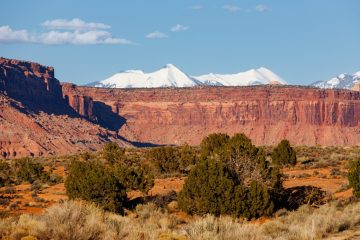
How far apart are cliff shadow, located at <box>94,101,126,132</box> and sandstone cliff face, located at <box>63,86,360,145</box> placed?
1.48m

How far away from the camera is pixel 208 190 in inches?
1066

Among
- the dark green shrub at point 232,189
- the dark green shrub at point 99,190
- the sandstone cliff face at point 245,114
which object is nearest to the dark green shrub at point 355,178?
the dark green shrub at point 232,189

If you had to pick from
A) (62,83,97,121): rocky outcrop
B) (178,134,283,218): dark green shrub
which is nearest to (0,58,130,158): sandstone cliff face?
(62,83,97,121): rocky outcrop

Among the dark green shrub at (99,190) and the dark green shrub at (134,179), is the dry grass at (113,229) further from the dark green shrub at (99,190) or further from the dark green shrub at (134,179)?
the dark green shrub at (134,179)

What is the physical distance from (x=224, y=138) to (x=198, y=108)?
5070 inches

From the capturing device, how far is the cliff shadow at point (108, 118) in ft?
599

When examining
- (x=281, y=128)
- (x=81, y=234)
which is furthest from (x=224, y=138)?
(x=281, y=128)

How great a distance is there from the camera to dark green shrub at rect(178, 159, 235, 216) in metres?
26.7

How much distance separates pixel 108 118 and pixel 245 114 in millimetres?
39700

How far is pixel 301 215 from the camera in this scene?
23422mm

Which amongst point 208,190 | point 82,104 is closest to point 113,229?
point 208,190

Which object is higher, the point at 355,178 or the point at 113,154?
the point at 355,178

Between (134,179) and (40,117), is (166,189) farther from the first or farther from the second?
(40,117)

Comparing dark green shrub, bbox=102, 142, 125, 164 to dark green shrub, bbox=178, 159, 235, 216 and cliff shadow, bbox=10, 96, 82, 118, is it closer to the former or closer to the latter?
dark green shrub, bbox=178, 159, 235, 216
